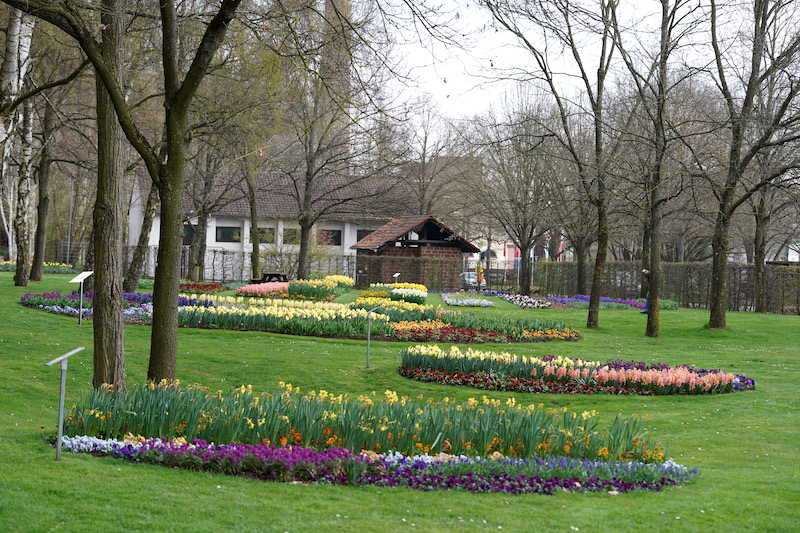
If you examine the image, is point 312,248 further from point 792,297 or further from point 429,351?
point 429,351

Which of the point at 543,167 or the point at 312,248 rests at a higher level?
the point at 543,167

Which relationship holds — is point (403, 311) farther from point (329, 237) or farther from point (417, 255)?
point (329, 237)

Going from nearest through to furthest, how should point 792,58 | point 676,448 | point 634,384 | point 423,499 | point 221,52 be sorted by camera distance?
point 423,499
point 676,448
point 634,384
point 792,58
point 221,52

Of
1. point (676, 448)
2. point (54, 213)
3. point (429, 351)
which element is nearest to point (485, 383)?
point (429, 351)

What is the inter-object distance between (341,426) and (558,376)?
6134 mm

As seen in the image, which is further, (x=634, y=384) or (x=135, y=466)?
(x=634, y=384)

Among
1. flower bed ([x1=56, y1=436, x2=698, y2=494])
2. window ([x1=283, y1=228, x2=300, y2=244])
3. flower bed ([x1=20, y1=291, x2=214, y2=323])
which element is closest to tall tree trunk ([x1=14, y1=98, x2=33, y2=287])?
flower bed ([x1=20, y1=291, x2=214, y2=323])

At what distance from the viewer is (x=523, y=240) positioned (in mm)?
39438

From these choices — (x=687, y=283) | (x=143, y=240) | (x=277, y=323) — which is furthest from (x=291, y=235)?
(x=277, y=323)

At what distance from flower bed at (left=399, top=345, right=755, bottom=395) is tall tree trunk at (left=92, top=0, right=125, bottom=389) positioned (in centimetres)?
525

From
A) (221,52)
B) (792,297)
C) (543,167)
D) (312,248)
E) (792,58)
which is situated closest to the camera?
(792,58)

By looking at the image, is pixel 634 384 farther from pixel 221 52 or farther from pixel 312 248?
pixel 312 248

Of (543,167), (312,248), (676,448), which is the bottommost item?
(676,448)

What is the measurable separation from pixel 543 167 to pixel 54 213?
3442 centimetres
